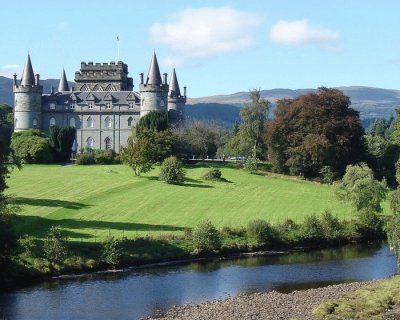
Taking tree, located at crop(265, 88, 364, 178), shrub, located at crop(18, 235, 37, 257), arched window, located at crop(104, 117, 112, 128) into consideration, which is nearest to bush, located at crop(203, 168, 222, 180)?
tree, located at crop(265, 88, 364, 178)

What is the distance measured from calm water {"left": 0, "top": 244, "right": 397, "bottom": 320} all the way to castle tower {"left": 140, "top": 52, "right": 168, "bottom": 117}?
56.0 metres

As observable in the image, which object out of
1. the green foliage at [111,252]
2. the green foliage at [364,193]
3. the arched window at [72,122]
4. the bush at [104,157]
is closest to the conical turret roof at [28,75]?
the arched window at [72,122]

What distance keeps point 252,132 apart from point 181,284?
185 ft

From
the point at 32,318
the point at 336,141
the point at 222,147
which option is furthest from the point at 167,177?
the point at 32,318

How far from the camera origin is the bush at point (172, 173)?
7788 cm

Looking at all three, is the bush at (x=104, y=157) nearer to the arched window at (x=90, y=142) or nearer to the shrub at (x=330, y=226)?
the arched window at (x=90, y=142)

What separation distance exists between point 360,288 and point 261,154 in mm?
57919

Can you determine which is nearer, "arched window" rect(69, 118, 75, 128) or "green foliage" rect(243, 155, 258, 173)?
"green foliage" rect(243, 155, 258, 173)

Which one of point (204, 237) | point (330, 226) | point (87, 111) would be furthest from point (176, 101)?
point (204, 237)

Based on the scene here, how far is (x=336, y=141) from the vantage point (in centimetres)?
8656

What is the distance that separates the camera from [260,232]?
179ft

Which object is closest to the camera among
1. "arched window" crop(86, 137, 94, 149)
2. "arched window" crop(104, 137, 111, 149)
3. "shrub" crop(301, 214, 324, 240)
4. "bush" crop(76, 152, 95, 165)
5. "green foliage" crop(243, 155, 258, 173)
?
"shrub" crop(301, 214, 324, 240)

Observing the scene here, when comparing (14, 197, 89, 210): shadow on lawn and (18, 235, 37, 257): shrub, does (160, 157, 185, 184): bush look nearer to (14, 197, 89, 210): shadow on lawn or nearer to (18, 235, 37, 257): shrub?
(14, 197, 89, 210): shadow on lawn

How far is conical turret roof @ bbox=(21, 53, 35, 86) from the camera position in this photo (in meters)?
110
